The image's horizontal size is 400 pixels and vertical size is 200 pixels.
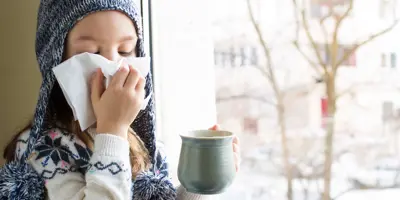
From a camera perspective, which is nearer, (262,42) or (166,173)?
(166,173)

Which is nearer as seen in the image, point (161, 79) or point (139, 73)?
point (139, 73)

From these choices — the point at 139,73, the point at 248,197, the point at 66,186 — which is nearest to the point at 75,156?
the point at 66,186

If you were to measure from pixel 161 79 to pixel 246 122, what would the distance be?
25cm

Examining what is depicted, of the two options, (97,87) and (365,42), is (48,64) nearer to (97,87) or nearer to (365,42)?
(97,87)

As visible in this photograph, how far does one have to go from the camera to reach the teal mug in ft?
2.37

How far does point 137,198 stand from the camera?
2.87ft

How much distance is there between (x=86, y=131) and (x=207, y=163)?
0.30 metres

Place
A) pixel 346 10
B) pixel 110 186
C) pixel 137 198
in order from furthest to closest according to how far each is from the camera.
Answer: pixel 346 10, pixel 137 198, pixel 110 186

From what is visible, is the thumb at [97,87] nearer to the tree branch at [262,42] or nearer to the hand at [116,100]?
the hand at [116,100]

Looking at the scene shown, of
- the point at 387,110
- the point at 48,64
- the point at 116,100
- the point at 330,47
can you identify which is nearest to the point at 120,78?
the point at 116,100

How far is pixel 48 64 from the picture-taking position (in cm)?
86

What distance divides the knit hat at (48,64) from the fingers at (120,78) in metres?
0.12

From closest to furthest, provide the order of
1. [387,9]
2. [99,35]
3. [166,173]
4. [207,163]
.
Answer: [207,163] → [99,35] → [166,173] → [387,9]

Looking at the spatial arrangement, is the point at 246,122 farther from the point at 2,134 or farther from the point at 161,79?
the point at 2,134
